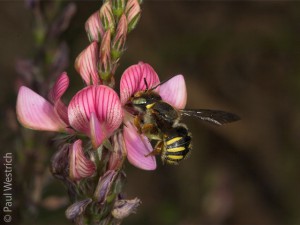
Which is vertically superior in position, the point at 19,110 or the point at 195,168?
the point at 19,110

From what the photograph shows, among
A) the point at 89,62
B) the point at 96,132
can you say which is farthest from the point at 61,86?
the point at 96,132

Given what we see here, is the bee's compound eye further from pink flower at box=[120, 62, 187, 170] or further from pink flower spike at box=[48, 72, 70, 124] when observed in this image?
pink flower spike at box=[48, 72, 70, 124]

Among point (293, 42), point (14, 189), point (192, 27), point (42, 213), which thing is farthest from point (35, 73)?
point (293, 42)

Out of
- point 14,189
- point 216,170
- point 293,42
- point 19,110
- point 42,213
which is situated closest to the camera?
point 19,110

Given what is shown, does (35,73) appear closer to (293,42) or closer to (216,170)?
(216,170)

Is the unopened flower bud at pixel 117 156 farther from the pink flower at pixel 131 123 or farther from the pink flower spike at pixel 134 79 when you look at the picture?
the pink flower spike at pixel 134 79

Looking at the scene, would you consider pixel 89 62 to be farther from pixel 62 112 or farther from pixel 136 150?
pixel 136 150
